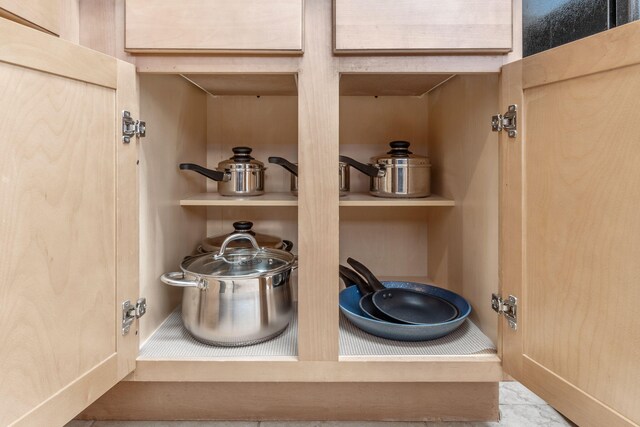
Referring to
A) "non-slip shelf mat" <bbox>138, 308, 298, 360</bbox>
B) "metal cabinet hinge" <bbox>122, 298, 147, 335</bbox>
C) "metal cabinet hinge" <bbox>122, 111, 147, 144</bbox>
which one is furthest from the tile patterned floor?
"metal cabinet hinge" <bbox>122, 111, 147, 144</bbox>

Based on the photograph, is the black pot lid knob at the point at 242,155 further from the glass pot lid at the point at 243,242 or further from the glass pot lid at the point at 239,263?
the glass pot lid at the point at 239,263

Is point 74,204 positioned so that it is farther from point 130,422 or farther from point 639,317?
point 639,317

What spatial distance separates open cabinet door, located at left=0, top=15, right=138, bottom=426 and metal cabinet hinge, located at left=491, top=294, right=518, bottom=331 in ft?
2.92

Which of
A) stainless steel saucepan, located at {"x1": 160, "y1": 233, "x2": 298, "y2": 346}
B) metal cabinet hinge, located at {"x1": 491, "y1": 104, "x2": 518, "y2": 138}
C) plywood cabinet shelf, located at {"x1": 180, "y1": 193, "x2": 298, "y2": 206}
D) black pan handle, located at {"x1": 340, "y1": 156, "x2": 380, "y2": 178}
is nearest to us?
metal cabinet hinge, located at {"x1": 491, "y1": 104, "x2": 518, "y2": 138}

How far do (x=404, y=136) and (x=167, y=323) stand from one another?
1067mm

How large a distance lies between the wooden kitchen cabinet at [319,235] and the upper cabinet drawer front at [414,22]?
4cm

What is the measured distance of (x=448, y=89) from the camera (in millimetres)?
1259

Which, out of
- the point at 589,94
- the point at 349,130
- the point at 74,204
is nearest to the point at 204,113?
the point at 349,130

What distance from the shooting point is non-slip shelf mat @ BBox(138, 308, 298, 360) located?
943 mm

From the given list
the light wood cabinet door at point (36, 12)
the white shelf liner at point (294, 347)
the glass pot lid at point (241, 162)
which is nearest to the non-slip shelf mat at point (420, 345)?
the white shelf liner at point (294, 347)

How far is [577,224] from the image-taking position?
0.72m

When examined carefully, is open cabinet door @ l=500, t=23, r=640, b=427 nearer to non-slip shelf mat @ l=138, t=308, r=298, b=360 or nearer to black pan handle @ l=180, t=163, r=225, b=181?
non-slip shelf mat @ l=138, t=308, r=298, b=360

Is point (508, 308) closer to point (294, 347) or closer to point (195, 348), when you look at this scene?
point (294, 347)

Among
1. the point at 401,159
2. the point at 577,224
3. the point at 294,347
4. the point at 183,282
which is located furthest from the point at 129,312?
the point at 577,224
